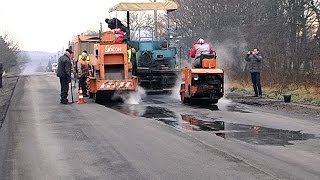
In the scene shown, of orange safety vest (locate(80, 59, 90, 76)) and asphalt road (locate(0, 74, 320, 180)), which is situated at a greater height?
orange safety vest (locate(80, 59, 90, 76))

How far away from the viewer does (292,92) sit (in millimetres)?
21625

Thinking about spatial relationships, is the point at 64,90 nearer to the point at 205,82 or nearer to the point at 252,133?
the point at 205,82

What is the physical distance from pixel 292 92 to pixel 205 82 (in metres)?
5.22

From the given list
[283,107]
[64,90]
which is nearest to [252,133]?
[283,107]

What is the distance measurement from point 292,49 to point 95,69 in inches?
426

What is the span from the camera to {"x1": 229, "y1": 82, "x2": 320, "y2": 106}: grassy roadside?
61.7ft

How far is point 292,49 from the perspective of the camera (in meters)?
26.0

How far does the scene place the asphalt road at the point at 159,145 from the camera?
24.6 ft

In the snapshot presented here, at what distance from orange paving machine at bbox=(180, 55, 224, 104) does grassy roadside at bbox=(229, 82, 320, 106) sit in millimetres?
2810

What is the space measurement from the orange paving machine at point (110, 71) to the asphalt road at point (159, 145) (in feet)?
10.4

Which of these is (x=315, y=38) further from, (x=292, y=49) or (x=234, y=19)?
(x=234, y=19)

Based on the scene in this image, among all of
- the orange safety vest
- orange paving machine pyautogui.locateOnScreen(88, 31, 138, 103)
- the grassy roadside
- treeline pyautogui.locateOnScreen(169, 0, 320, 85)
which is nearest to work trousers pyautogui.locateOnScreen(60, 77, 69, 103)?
orange paving machine pyautogui.locateOnScreen(88, 31, 138, 103)

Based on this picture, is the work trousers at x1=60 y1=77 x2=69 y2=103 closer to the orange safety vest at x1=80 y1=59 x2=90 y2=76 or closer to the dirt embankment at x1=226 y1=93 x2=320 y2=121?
the orange safety vest at x1=80 y1=59 x2=90 y2=76

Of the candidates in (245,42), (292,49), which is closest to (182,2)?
(245,42)
